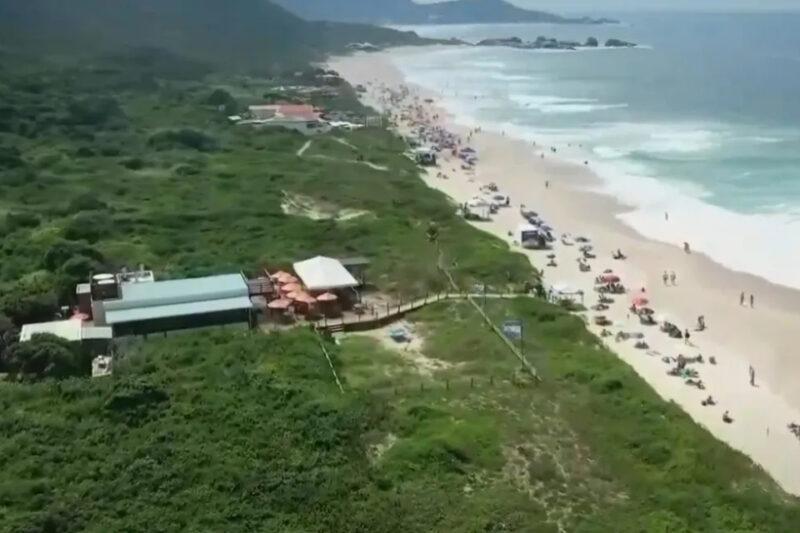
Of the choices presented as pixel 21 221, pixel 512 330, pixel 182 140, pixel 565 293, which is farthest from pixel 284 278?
pixel 182 140

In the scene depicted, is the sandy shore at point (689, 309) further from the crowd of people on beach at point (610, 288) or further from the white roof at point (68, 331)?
the white roof at point (68, 331)

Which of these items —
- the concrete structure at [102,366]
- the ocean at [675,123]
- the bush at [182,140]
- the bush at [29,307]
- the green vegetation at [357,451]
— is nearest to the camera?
the green vegetation at [357,451]

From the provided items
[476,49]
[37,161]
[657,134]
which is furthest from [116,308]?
[476,49]

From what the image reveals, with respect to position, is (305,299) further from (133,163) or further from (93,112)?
(93,112)

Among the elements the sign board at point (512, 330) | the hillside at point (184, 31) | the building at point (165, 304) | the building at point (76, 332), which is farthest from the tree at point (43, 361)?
the hillside at point (184, 31)

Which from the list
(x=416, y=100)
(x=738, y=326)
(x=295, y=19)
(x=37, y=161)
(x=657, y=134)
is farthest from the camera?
(x=295, y=19)

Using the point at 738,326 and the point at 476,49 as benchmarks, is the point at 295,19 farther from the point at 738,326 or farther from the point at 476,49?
the point at 738,326

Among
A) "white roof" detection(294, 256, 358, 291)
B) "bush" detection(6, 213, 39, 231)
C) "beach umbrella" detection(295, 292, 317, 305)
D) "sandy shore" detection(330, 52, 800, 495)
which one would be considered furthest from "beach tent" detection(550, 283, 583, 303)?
"bush" detection(6, 213, 39, 231)
